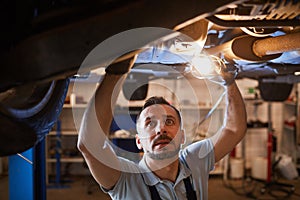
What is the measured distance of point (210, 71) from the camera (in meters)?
1.17

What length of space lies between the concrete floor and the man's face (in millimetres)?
2533

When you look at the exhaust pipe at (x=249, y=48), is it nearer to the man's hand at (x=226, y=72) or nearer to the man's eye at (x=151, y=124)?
the man's hand at (x=226, y=72)

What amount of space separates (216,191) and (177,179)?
3.06m

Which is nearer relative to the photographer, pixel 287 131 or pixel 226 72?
pixel 226 72

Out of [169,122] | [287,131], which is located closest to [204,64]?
[169,122]

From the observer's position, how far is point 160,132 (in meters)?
1.26

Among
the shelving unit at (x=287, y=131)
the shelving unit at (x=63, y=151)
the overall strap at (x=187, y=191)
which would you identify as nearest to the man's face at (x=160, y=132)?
the overall strap at (x=187, y=191)

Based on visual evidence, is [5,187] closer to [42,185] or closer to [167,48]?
[42,185]

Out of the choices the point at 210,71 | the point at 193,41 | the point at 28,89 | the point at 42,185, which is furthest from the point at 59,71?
the point at 42,185

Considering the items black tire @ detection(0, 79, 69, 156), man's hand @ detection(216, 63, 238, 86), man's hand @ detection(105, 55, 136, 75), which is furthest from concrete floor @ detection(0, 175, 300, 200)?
man's hand @ detection(105, 55, 136, 75)

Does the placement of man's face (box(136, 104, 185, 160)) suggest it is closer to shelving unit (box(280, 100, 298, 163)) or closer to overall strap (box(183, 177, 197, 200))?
overall strap (box(183, 177, 197, 200))

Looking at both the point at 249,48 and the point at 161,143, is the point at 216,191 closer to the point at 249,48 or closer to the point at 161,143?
the point at 161,143

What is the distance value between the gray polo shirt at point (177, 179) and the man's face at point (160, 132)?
0.09 metres

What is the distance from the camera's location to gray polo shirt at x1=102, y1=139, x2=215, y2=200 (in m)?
1.19
